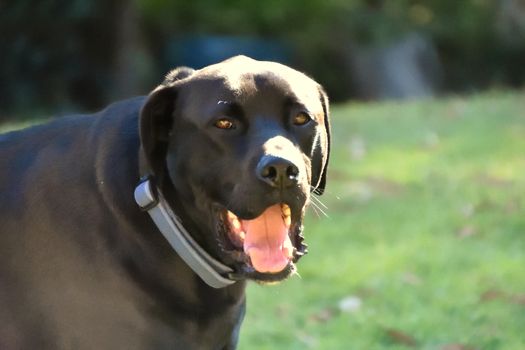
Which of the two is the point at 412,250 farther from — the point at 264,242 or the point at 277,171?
the point at 277,171

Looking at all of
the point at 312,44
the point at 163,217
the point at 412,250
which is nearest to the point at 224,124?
the point at 163,217

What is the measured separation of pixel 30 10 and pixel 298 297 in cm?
811

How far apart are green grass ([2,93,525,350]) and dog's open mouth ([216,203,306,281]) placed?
5.79 feet

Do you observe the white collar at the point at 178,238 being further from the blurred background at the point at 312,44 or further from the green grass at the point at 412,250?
the blurred background at the point at 312,44

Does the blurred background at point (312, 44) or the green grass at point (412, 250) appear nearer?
the green grass at point (412, 250)

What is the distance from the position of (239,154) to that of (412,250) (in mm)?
3308

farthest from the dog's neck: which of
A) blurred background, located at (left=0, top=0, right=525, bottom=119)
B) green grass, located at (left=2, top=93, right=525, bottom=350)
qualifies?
blurred background, located at (left=0, top=0, right=525, bottom=119)

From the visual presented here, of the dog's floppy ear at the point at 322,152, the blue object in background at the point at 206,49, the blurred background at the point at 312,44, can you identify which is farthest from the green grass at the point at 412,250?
the blue object in background at the point at 206,49

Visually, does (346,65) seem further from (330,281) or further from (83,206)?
(83,206)

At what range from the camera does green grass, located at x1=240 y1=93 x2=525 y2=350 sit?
5.16 meters

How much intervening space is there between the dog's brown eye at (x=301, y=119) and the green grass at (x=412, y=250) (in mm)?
1876

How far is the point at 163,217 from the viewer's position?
3.27 m

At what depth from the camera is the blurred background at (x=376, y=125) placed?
5.39m

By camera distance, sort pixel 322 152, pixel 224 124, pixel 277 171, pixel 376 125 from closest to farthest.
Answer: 1. pixel 277 171
2. pixel 224 124
3. pixel 322 152
4. pixel 376 125
